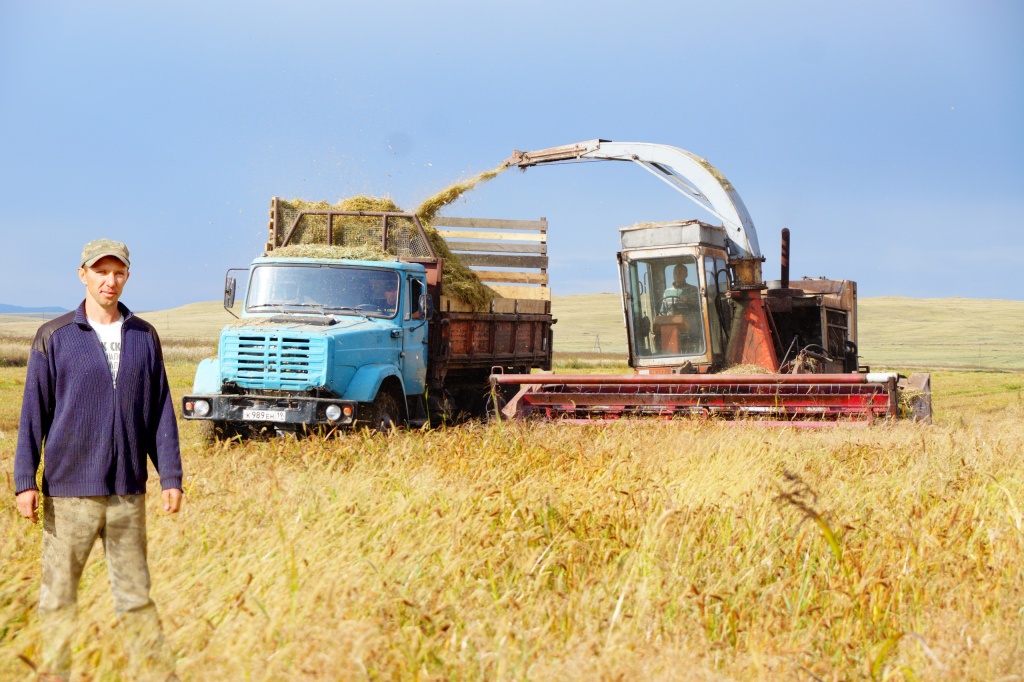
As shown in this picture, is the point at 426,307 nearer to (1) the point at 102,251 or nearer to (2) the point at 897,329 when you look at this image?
(1) the point at 102,251

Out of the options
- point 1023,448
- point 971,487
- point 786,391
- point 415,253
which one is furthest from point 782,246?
point 971,487

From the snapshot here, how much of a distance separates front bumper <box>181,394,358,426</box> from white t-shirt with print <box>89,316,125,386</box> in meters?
5.88

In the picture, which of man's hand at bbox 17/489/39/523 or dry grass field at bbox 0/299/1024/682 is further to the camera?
man's hand at bbox 17/489/39/523

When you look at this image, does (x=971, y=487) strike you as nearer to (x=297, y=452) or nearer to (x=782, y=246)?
(x=297, y=452)

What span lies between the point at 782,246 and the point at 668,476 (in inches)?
329

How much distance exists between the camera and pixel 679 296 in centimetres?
1387

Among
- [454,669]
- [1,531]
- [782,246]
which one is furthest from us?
[782,246]

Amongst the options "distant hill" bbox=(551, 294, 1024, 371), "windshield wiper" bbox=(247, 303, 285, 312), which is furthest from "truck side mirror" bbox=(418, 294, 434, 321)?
"distant hill" bbox=(551, 294, 1024, 371)

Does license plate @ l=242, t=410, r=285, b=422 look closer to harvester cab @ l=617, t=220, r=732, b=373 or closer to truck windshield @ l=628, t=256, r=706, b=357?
harvester cab @ l=617, t=220, r=732, b=373

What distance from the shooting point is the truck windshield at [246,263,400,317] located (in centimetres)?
1092

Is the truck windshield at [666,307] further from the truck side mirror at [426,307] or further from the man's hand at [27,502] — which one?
the man's hand at [27,502]

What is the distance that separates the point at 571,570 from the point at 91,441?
2131 millimetres

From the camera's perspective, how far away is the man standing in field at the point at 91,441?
354cm

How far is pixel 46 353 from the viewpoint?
359 centimetres
